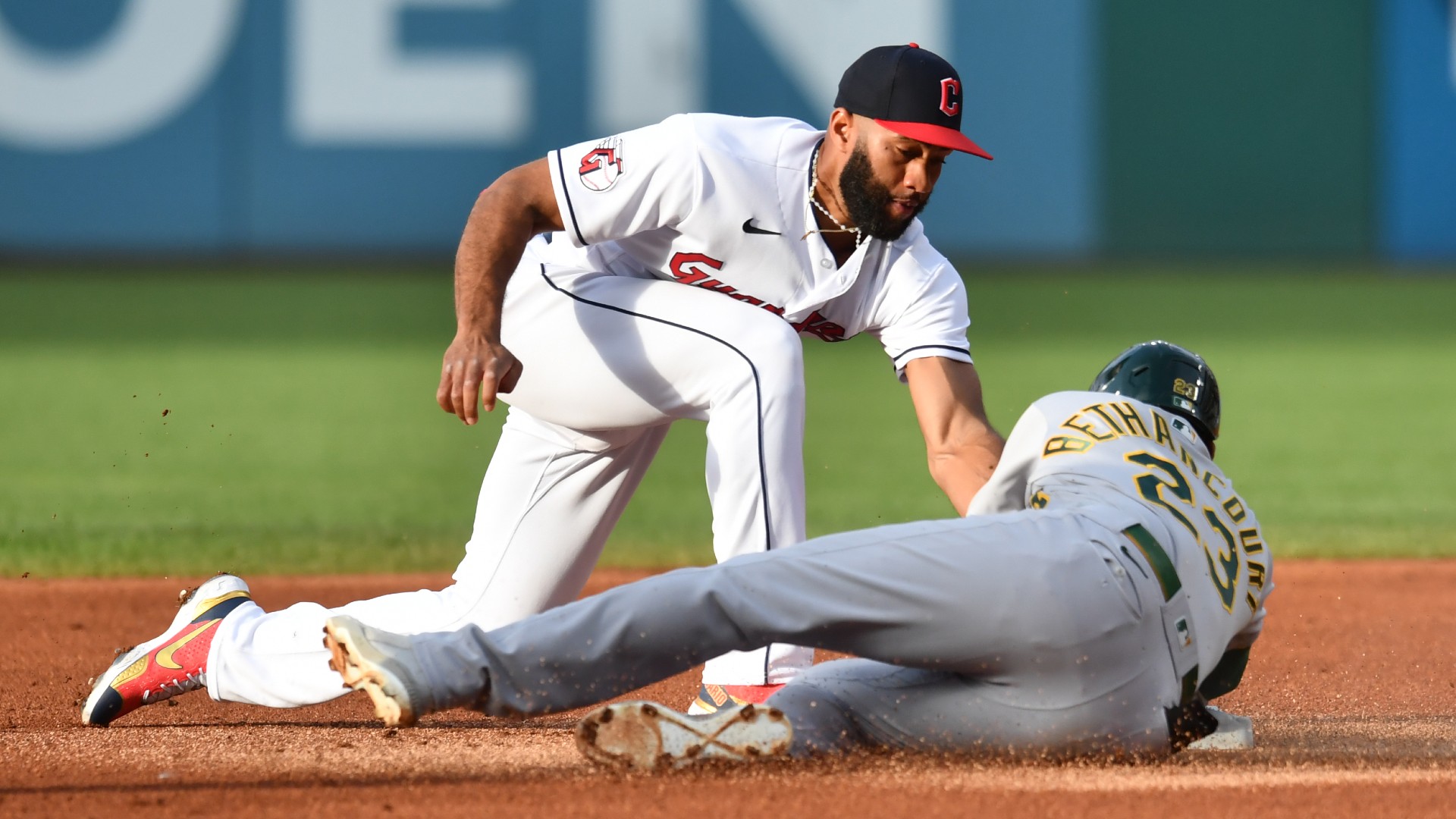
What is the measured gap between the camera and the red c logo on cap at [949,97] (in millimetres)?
3547

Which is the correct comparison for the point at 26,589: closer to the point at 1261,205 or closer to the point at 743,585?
the point at 743,585

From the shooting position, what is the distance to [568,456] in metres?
3.68

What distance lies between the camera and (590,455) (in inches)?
145

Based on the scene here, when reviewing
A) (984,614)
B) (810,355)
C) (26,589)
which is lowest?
(810,355)

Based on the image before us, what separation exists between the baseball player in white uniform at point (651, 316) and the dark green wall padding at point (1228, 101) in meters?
13.2

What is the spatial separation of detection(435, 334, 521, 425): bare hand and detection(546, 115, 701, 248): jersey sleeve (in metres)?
0.41

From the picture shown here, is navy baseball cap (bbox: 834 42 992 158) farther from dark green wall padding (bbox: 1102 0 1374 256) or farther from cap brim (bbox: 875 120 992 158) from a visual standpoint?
dark green wall padding (bbox: 1102 0 1374 256)

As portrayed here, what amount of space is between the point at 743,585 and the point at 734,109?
13.4 meters

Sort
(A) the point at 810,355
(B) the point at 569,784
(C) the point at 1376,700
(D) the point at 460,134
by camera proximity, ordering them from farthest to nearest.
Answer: (D) the point at 460,134 → (A) the point at 810,355 → (C) the point at 1376,700 → (B) the point at 569,784

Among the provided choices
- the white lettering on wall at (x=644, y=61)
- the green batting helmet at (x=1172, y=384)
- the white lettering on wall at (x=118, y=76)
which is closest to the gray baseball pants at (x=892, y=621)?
the green batting helmet at (x=1172, y=384)

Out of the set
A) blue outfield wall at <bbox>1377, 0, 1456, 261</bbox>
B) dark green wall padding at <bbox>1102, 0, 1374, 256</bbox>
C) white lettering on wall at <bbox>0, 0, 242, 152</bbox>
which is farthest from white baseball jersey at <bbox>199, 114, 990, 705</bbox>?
blue outfield wall at <bbox>1377, 0, 1456, 261</bbox>

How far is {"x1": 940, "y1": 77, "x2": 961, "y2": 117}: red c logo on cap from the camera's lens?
140 inches

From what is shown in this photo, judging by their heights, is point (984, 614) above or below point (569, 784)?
above

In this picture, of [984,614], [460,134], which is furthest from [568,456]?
[460,134]
